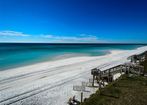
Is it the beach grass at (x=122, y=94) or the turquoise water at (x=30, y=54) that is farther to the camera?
the turquoise water at (x=30, y=54)

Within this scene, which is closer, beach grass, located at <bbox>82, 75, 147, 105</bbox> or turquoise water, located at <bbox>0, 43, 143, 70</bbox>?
beach grass, located at <bbox>82, 75, 147, 105</bbox>

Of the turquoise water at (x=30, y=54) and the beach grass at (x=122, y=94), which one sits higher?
the beach grass at (x=122, y=94)

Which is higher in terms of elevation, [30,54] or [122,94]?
[122,94]

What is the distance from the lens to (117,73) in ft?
68.1

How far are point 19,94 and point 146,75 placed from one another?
15.5 metres

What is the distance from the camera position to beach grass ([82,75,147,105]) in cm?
1189

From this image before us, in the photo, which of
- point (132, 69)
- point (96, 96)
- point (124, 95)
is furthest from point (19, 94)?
point (132, 69)

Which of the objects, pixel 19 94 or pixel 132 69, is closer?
pixel 19 94

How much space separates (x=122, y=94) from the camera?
13281mm

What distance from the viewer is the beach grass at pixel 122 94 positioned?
39.0 feet

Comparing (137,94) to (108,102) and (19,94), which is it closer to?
(108,102)

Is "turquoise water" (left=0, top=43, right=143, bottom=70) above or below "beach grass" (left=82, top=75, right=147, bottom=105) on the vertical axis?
below

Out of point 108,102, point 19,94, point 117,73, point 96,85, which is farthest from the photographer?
point 117,73

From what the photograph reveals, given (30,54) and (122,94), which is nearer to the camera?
(122,94)
